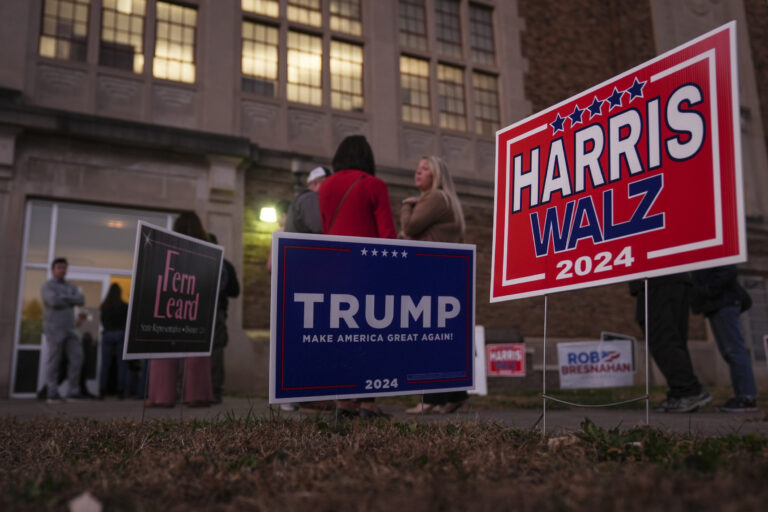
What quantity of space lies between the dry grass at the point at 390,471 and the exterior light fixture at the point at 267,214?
8240 mm

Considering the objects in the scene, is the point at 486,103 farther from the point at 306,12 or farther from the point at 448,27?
the point at 306,12

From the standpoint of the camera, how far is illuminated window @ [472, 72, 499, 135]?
46.2ft

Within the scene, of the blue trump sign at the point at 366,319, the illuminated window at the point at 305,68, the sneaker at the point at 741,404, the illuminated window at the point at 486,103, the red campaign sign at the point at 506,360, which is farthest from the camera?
the illuminated window at the point at 486,103

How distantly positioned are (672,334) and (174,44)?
32.0 feet

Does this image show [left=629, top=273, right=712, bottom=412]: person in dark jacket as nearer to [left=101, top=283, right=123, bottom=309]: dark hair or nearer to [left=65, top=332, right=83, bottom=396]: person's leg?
[left=65, top=332, right=83, bottom=396]: person's leg

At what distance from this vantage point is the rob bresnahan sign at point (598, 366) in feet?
32.1

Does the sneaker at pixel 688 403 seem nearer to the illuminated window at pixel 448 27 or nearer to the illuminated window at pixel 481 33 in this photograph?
the illuminated window at pixel 448 27

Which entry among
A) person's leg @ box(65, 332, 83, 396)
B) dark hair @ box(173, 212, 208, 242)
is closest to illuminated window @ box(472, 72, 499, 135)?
dark hair @ box(173, 212, 208, 242)

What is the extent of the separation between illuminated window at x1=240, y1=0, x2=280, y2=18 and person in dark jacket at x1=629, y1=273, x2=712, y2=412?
31.0 feet

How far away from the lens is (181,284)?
4.62 metres

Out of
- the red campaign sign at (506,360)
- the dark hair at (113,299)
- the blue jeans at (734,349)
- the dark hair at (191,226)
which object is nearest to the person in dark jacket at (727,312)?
the blue jeans at (734,349)

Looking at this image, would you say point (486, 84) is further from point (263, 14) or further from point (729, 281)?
point (729, 281)

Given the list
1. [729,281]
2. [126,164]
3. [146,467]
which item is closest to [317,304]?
[146,467]

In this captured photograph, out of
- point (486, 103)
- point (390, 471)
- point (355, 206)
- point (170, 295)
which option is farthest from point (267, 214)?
point (390, 471)
